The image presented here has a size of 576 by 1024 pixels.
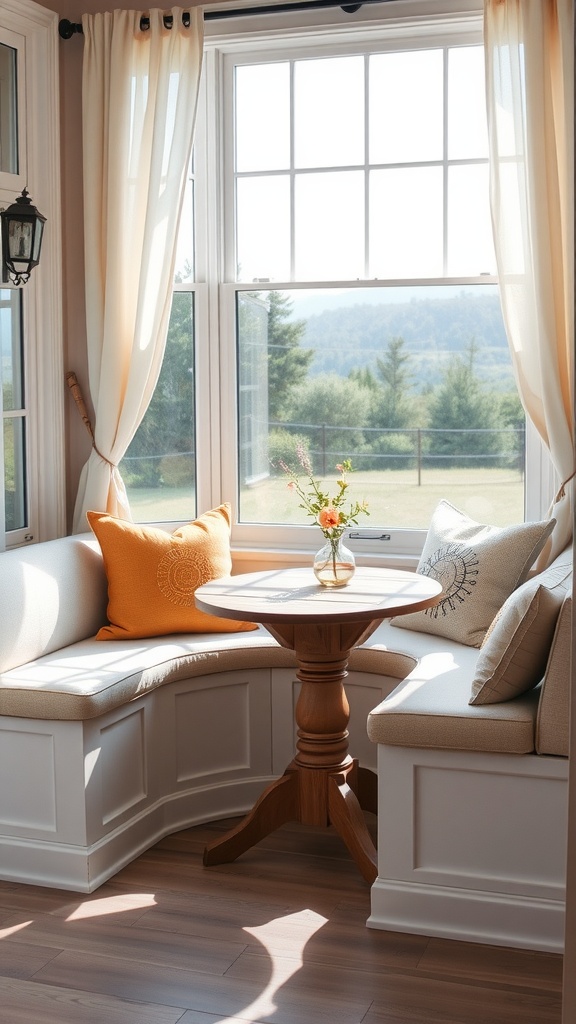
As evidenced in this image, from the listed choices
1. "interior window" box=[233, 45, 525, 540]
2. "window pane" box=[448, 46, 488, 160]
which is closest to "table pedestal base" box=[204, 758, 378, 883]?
"interior window" box=[233, 45, 525, 540]

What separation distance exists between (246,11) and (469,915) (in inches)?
129

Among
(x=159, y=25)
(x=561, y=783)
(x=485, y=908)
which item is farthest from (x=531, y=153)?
(x=485, y=908)

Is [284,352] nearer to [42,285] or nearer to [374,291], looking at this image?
[374,291]

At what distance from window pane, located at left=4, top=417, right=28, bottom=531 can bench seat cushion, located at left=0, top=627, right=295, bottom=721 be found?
70 centimetres

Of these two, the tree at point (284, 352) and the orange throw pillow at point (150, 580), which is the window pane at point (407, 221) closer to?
the tree at point (284, 352)

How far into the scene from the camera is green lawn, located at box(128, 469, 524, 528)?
404cm

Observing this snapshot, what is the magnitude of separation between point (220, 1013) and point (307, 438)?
237 centimetres

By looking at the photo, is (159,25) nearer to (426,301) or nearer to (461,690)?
(426,301)

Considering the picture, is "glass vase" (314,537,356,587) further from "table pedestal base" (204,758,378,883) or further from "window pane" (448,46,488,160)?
"window pane" (448,46,488,160)

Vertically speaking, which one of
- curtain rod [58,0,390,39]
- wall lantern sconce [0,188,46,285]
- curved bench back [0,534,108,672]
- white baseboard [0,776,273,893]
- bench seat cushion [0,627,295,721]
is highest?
curtain rod [58,0,390,39]

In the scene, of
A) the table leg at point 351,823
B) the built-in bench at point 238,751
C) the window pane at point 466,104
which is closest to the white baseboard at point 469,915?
the built-in bench at point 238,751

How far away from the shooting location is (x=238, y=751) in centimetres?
369

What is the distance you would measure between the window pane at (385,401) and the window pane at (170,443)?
0.71ft

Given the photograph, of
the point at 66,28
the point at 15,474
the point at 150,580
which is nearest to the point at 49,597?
the point at 150,580
